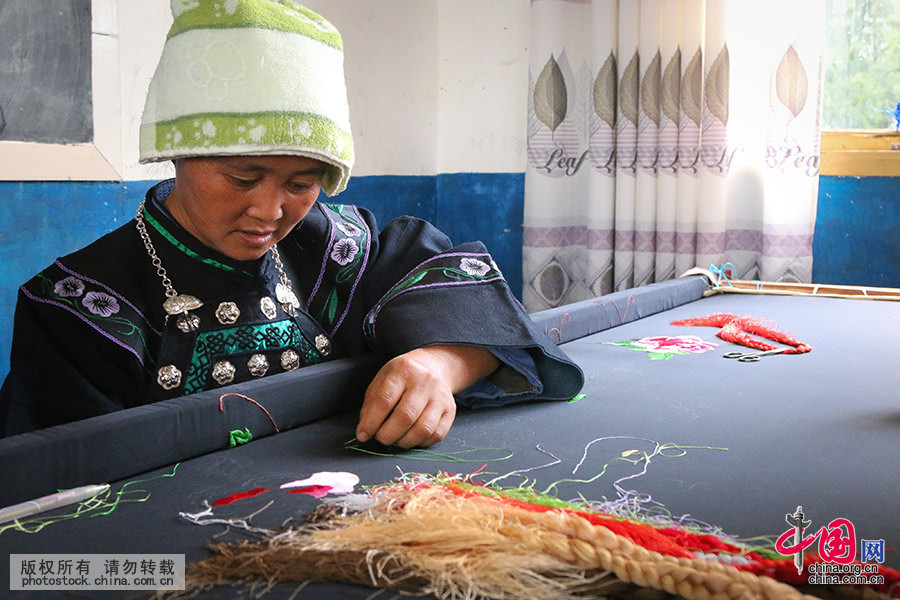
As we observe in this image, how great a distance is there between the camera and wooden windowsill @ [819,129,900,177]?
9.67 feet

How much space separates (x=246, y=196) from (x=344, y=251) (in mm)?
320

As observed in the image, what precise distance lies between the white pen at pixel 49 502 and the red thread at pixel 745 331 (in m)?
1.28

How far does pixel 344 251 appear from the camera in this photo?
146cm

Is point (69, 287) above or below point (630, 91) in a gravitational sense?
below

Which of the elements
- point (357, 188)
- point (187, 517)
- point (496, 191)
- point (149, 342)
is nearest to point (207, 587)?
point (187, 517)

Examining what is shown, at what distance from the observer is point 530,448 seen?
1029mm

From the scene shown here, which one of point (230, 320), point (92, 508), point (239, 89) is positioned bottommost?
point (92, 508)

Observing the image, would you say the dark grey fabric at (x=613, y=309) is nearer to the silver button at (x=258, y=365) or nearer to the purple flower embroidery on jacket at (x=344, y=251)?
the purple flower embroidery on jacket at (x=344, y=251)

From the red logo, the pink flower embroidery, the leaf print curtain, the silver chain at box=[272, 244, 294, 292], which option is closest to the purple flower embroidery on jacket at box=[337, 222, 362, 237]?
the silver chain at box=[272, 244, 294, 292]

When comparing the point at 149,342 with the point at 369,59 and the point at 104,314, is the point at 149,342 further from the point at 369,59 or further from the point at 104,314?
the point at 369,59

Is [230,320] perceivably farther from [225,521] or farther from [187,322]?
[225,521]

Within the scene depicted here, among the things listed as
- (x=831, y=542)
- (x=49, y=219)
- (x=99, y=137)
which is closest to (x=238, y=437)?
(x=831, y=542)

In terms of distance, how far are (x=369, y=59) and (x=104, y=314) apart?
226 cm

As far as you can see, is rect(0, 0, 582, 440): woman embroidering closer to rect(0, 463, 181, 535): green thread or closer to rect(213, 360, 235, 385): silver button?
rect(213, 360, 235, 385): silver button
